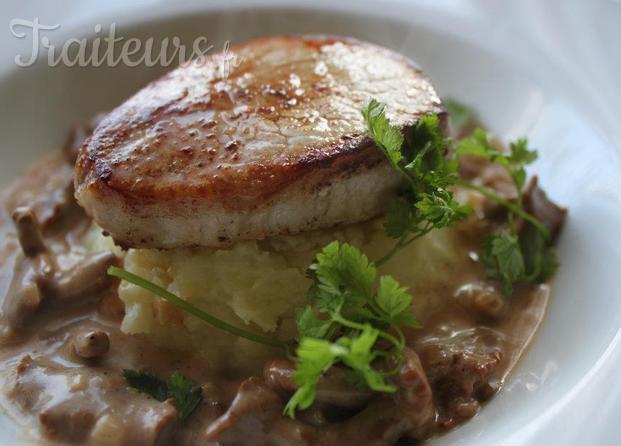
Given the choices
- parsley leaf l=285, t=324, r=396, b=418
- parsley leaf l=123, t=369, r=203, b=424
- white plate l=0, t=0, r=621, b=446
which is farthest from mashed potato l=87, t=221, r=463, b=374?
white plate l=0, t=0, r=621, b=446

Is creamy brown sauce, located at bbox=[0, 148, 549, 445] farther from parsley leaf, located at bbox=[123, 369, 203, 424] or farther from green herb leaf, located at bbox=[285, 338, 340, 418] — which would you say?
green herb leaf, located at bbox=[285, 338, 340, 418]

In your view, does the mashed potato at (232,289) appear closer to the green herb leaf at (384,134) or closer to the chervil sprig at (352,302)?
the chervil sprig at (352,302)

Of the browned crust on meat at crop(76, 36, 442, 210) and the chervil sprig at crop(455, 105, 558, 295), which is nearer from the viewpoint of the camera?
the browned crust on meat at crop(76, 36, 442, 210)

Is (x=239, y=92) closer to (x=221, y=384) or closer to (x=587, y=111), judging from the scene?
(x=221, y=384)

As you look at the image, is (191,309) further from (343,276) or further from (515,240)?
(515,240)

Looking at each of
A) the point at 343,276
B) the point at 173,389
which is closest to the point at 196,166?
the point at 343,276

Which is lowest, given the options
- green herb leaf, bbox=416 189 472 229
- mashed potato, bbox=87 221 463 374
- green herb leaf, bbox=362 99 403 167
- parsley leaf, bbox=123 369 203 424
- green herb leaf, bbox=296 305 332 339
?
parsley leaf, bbox=123 369 203 424
